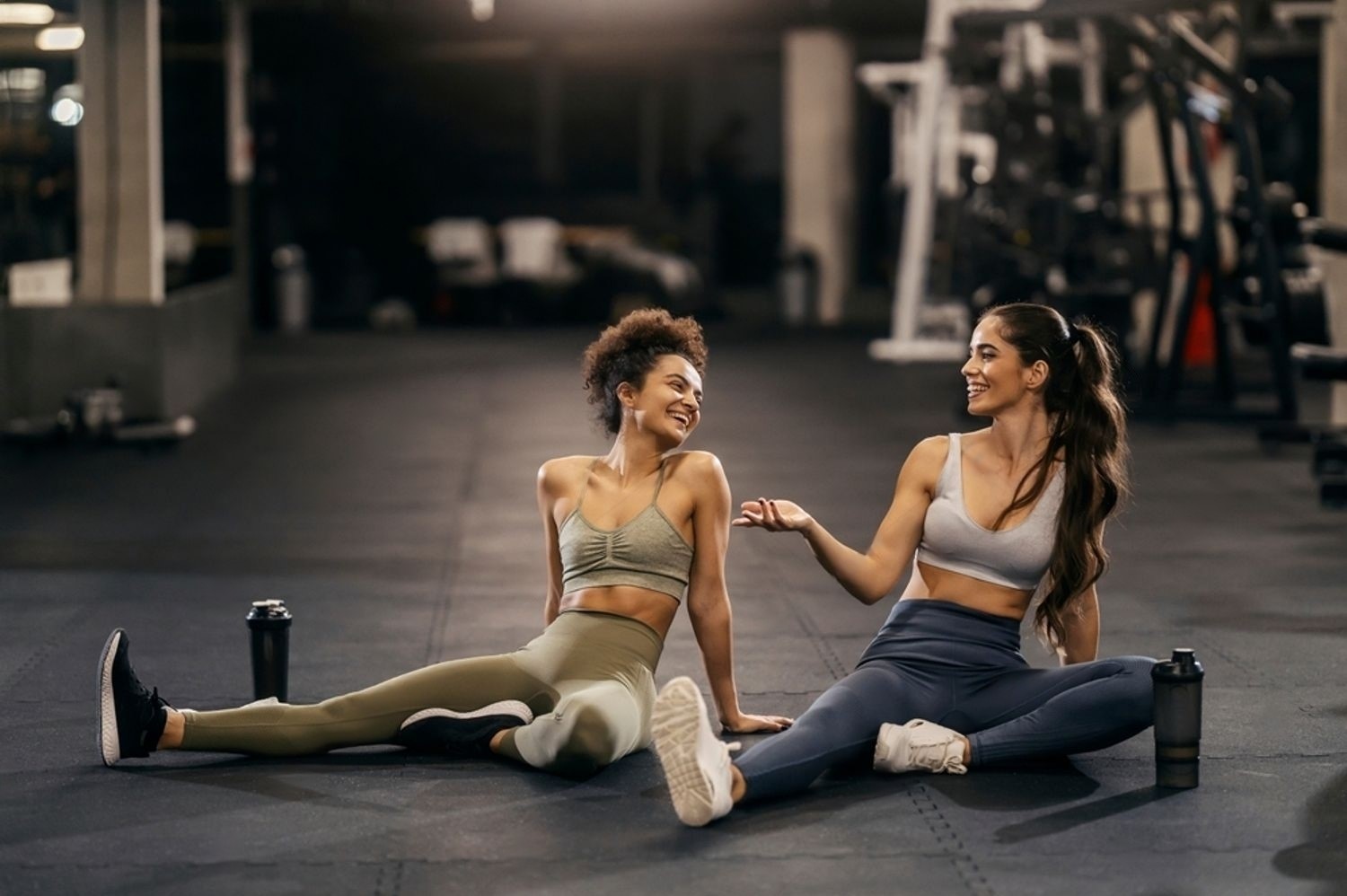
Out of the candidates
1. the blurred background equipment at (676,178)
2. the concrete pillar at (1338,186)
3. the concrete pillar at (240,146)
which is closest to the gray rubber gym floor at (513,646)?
the concrete pillar at (1338,186)

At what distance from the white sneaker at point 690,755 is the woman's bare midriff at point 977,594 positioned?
2.38 feet

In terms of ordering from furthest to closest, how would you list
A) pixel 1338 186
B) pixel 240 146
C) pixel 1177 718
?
1. pixel 240 146
2. pixel 1338 186
3. pixel 1177 718

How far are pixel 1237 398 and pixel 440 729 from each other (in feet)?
31.1

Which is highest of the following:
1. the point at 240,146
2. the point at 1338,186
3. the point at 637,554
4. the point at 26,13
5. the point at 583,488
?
the point at 26,13

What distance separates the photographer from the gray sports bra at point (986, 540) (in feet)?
13.9

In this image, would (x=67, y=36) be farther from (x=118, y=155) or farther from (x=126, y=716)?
(x=126, y=716)

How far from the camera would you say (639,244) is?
21.3m

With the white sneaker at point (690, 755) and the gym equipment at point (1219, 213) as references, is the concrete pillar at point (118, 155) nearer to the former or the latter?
the gym equipment at point (1219, 213)

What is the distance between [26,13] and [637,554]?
8230 mm

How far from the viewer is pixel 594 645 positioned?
4.31 metres

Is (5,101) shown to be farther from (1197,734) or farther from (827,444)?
(1197,734)

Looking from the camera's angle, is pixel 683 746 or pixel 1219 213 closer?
pixel 683 746

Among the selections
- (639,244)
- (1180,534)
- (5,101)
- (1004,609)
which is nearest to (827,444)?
(1180,534)

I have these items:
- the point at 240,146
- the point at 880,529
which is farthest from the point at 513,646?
the point at 240,146
